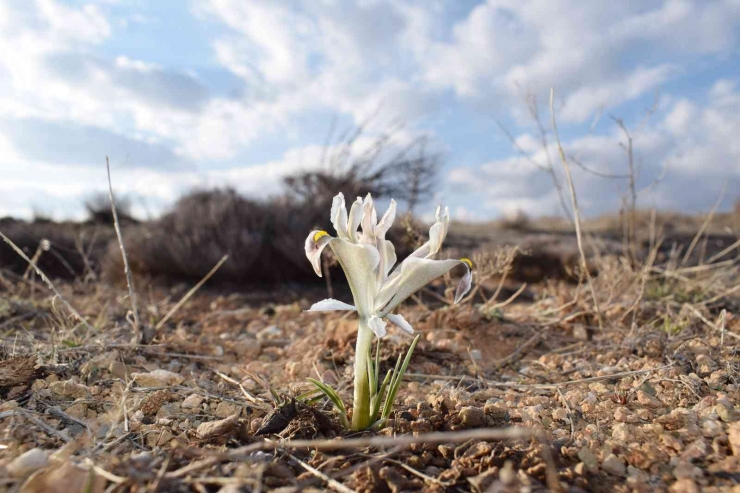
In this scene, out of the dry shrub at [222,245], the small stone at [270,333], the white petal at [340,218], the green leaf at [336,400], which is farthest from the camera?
the dry shrub at [222,245]

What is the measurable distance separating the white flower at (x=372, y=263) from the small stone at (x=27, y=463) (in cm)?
90

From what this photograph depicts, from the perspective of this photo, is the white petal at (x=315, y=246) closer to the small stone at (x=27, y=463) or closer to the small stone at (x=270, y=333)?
the small stone at (x=27, y=463)

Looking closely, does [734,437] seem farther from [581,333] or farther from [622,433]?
[581,333]

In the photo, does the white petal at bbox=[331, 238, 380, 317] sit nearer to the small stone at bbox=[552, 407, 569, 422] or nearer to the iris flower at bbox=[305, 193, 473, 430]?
the iris flower at bbox=[305, 193, 473, 430]

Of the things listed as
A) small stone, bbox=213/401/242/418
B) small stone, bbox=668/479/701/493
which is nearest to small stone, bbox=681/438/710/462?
small stone, bbox=668/479/701/493

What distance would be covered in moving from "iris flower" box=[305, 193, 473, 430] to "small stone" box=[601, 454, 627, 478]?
709 millimetres

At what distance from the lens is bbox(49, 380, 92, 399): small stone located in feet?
7.65

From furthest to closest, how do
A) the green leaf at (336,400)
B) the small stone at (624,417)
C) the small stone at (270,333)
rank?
the small stone at (270,333) → the small stone at (624,417) → the green leaf at (336,400)

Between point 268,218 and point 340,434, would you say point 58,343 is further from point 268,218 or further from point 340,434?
point 268,218

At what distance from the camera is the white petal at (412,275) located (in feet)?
5.67

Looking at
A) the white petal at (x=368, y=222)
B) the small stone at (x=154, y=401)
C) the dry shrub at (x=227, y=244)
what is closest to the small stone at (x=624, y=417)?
the white petal at (x=368, y=222)

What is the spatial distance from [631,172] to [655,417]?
2.81 m

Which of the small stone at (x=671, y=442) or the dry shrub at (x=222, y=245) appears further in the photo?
the dry shrub at (x=222, y=245)

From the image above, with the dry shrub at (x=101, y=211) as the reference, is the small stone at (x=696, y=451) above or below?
below
